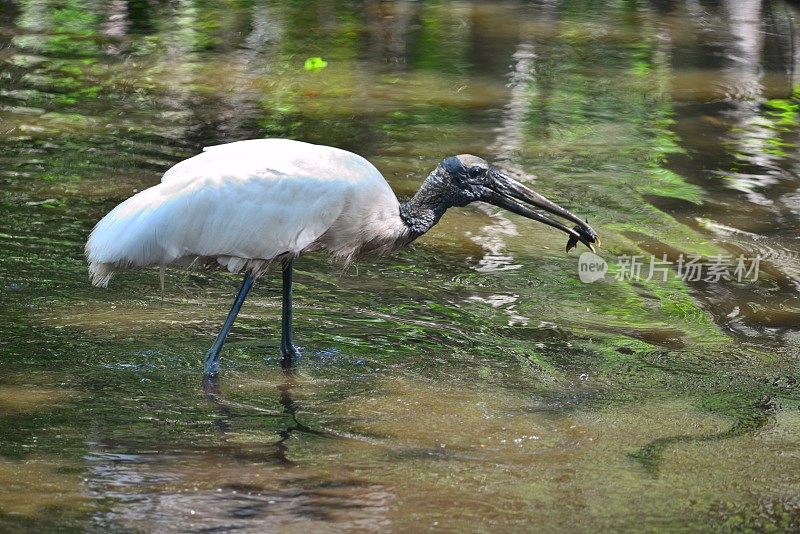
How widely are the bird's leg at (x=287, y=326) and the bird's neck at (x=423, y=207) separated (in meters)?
0.63

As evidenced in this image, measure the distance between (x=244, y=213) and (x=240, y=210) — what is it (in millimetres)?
23

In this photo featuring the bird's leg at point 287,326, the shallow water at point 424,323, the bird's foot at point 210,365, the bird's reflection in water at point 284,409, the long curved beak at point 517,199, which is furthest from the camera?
the long curved beak at point 517,199

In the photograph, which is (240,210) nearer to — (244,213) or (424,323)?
(244,213)

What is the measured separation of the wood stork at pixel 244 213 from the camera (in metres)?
6.30

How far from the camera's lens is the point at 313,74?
13242 mm

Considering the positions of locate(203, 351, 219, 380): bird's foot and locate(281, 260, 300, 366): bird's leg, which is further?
locate(281, 260, 300, 366): bird's leg

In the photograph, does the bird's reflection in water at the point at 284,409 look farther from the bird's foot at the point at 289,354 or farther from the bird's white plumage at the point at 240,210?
the bird's white plumage at the point at 240,210

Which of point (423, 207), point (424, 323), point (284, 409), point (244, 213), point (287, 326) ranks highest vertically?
point (244, 213)

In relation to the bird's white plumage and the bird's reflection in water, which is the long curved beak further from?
the bird's reflection in water

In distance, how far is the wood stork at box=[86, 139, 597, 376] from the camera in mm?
6301

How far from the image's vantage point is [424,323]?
23.5ft

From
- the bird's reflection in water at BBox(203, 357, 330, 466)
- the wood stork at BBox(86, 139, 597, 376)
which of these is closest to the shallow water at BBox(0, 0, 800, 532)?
the bird's reflection in water at BBox(203, 357, 330, 466)

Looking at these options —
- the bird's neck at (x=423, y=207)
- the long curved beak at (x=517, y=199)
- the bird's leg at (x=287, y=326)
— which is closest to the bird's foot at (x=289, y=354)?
the bird's leg at (x=287, y=326)

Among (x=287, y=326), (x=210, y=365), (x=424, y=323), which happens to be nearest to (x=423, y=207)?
(x=424, y=323)
